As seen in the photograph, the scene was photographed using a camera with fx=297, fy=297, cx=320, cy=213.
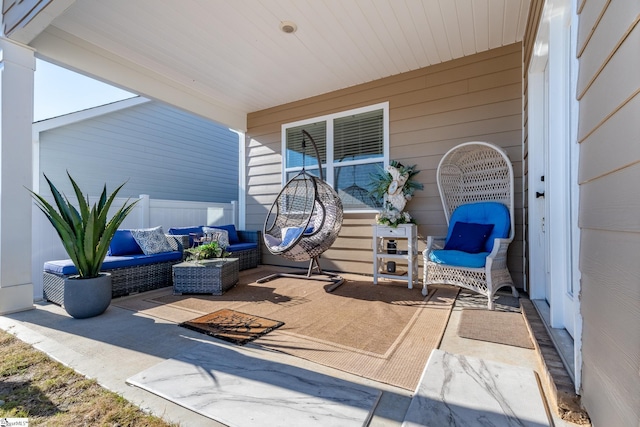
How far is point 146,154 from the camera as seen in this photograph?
6.91 meters

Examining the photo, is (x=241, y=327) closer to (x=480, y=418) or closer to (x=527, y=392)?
(x=480, y=418)

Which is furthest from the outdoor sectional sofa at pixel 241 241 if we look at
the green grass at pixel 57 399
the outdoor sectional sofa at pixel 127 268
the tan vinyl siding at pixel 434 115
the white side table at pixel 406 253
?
the green grass at pixel 57 399

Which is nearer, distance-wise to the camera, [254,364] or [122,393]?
[122,393]

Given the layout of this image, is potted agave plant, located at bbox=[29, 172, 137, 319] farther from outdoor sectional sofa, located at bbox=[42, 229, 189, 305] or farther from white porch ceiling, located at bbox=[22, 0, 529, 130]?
white porch ceiling, located at bbox=[22, 0, 529, 130]

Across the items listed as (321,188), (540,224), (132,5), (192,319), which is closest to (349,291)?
(321,188)

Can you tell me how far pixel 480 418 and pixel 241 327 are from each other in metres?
1.71

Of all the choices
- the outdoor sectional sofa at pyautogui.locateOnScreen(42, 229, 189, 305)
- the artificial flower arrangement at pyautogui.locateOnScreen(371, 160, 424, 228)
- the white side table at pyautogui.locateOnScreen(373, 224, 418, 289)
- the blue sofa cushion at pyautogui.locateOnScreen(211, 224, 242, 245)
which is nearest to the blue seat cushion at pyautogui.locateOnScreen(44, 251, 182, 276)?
the outdoor sectional sofa at pyautogui.locateOnScreen(42, 229, 189, 305)

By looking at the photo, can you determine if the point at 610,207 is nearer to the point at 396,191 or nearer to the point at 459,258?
the point at 459,258

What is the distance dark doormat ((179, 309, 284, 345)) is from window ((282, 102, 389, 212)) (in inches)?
96.4

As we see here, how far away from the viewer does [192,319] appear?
8.33ft

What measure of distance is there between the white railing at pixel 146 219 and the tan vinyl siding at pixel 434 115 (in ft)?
7.82

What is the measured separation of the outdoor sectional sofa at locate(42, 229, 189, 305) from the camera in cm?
299

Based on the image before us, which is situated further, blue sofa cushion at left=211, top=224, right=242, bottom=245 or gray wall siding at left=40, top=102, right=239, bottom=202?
gray wall siding at left=40, top=102, right=239, bottom=202

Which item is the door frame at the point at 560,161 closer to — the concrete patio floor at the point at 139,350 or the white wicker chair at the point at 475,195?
the concrete patio floor at the point at 139,350
